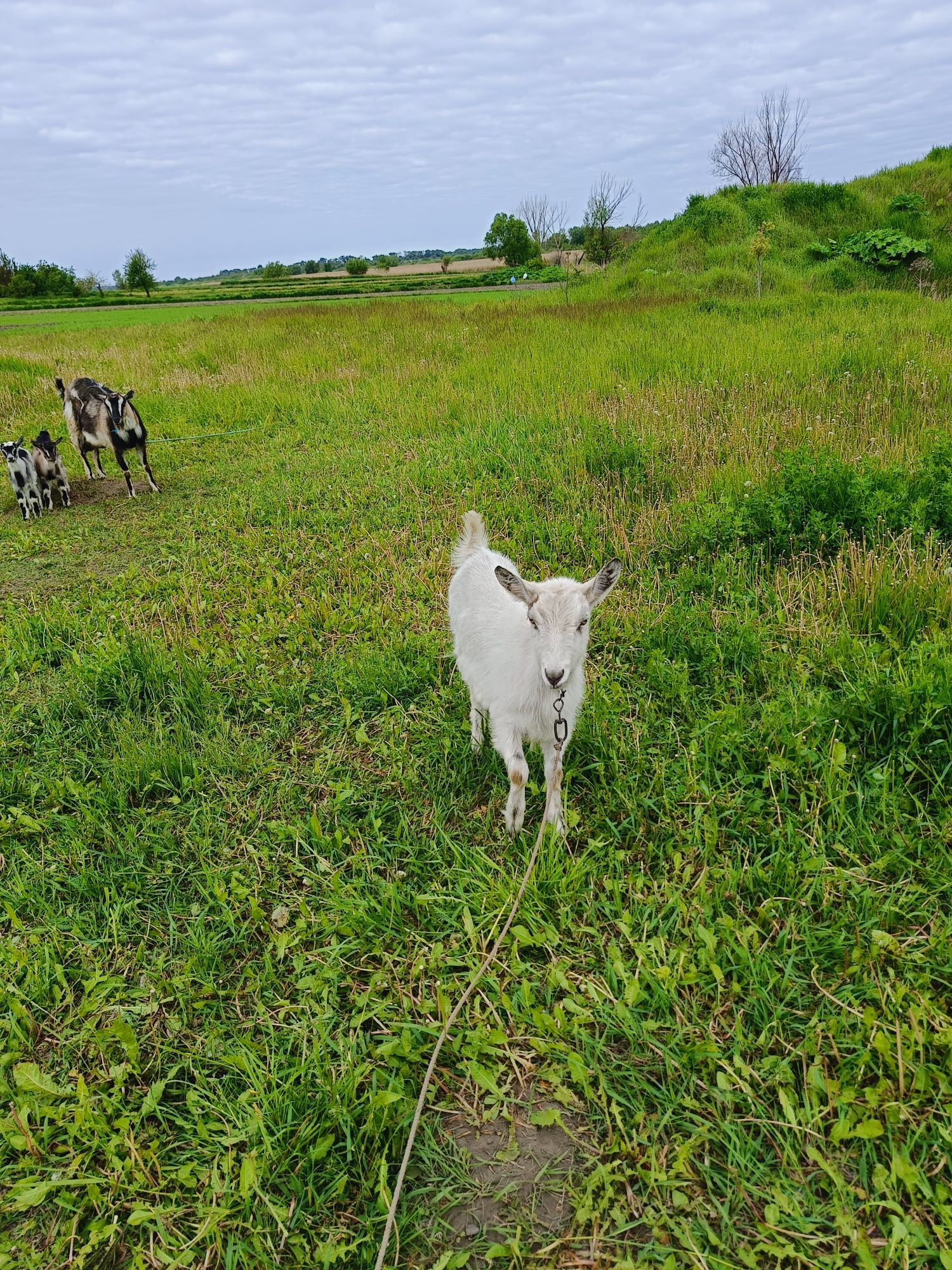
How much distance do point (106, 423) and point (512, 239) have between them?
212 ft

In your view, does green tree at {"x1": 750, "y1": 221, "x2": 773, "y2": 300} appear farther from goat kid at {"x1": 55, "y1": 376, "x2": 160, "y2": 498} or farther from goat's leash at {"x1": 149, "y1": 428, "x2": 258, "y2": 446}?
goat kid at {"x1": 55, "y1": 376, "x2": 160, "y2": 498}

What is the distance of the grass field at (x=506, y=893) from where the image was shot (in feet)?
7.22

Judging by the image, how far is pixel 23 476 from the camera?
347 inches

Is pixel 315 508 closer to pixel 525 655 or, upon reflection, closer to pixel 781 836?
pixel 525 655

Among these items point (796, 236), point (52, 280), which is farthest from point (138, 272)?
point (796, 236)

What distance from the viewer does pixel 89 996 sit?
9.64ft

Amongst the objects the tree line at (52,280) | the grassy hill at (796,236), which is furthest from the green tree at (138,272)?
the grassy hill at (796,236)

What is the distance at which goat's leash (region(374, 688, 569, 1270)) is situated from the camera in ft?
6.98

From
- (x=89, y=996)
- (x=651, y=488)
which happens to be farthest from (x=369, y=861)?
(x=651, y=488)

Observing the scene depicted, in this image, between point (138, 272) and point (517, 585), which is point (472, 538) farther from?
point (138, 272)

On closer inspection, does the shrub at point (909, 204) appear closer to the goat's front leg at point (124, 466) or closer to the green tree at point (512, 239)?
the goat's front leg at point (124, 466)

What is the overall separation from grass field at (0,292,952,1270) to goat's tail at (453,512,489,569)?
842 millimetres

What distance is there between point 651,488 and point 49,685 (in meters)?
5.61

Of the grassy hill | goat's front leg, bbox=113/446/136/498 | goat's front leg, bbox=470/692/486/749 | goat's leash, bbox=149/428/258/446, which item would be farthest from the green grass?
goat's front leg, bbox=470/692/486/749
